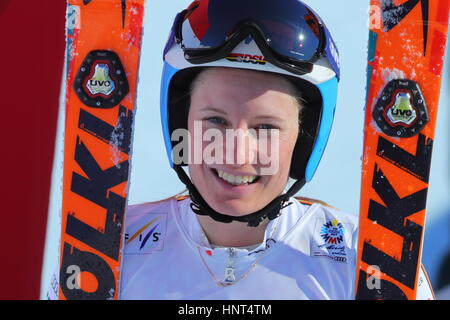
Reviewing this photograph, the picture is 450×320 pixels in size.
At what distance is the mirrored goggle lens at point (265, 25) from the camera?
83.1 inches

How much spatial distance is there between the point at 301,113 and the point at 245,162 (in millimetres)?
302

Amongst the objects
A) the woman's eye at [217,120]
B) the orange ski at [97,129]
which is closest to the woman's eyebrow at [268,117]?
the woman's eye at [217,120]

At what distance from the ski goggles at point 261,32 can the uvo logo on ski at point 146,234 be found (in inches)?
24.8

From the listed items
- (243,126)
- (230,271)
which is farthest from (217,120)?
(230,271)

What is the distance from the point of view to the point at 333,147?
310 centimetres

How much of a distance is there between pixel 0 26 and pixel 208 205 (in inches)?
61.8

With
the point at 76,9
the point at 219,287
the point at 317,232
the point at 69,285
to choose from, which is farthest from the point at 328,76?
the point at 69,285

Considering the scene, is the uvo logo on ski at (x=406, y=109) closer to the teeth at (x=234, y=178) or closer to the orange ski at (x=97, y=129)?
the teeth at (x=234, y=178)

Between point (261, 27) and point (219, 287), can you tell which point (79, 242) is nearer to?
point (219, 287)

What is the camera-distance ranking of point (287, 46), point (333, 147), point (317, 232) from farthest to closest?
point (333, 147) → point (317, 232) → point (287, 46)

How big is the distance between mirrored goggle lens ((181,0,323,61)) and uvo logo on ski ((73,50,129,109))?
34cm

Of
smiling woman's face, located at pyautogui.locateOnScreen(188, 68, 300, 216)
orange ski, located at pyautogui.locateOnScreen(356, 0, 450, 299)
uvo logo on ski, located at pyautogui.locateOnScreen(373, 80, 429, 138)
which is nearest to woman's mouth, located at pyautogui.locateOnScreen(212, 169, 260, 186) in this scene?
smiling woman's face, located at pyautogui.locateOnScreen(188, 68, 300, 216)

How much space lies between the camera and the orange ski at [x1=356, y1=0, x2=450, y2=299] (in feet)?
7.65

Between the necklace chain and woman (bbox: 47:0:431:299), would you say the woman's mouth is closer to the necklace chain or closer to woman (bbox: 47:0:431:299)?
woman (bbox: 47:0:431:299)
